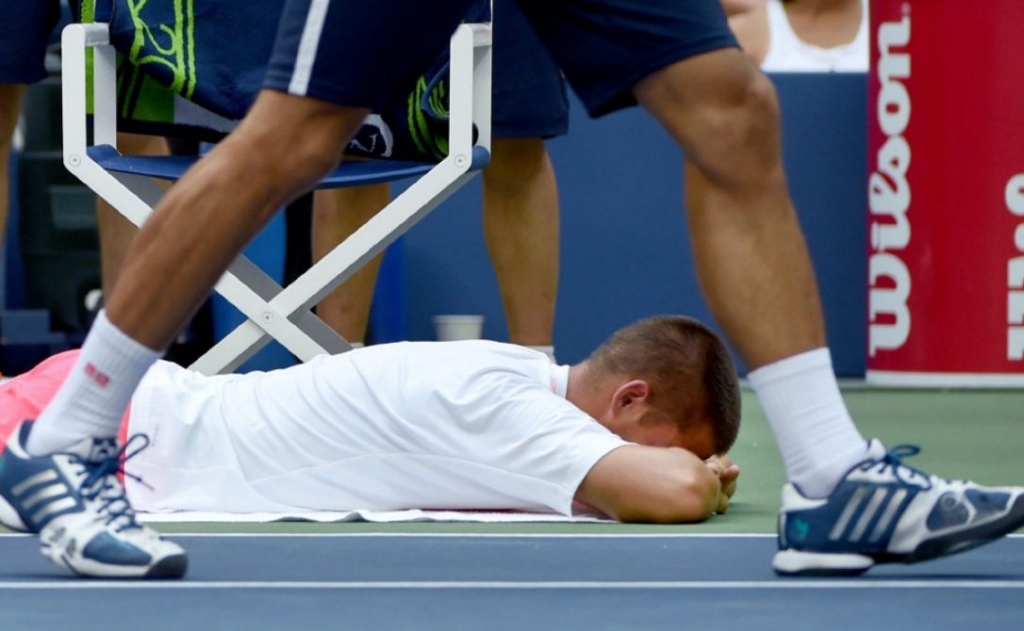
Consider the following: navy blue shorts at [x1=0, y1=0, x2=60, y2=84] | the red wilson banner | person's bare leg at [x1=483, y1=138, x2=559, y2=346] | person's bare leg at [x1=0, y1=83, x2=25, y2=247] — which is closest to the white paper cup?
the red wilson banner

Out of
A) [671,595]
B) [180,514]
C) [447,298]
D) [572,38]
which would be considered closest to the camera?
[671,595]

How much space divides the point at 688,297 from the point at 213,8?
291 cm

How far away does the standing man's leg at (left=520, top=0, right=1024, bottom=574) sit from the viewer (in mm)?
2953

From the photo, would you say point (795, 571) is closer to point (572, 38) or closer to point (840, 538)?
point (840, 538)

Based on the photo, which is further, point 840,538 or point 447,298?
point 447,298

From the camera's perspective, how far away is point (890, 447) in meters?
5.13

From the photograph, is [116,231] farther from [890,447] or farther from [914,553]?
[914,553]

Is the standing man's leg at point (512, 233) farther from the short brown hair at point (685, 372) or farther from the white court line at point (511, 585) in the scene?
the white court line at point (511, 585)

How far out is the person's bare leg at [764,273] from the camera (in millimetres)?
2959

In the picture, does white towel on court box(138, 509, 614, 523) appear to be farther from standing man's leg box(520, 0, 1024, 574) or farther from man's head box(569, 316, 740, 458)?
standing man's leg box(520, 0, 1024, 574)

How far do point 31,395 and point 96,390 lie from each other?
861 millimetres

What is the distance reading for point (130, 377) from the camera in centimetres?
291

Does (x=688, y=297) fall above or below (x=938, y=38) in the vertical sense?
below

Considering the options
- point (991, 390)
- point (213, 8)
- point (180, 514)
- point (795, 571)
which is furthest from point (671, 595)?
point (991, 390)
